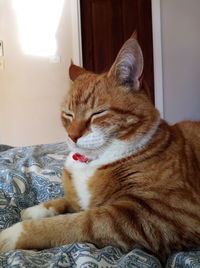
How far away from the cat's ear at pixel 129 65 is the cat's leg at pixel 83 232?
37 centimetres

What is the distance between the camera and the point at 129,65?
35.9 inches

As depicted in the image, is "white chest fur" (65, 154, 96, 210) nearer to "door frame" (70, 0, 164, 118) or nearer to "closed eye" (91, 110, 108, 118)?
"closed eye" (91, 110, 108, 118)

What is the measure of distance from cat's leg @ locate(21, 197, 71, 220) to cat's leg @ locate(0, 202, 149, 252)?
18cm

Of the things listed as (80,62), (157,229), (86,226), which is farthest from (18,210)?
(80,62)

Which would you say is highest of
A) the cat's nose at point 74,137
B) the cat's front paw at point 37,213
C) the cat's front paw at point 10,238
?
the cat's nose at point 74,137

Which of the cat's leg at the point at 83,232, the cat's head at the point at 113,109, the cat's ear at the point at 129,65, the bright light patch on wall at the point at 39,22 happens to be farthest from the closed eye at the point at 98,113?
the bright light patch on wall at the point at 39,22

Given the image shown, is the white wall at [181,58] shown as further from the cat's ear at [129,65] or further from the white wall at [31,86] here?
the cat's ear at [129,65]

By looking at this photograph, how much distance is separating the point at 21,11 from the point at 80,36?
27.8 inches

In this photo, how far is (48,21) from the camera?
348 centimetres

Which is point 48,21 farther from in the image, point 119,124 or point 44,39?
point 119,124

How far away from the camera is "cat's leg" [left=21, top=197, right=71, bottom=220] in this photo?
96 cm

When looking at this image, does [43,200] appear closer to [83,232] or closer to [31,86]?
[83,232]

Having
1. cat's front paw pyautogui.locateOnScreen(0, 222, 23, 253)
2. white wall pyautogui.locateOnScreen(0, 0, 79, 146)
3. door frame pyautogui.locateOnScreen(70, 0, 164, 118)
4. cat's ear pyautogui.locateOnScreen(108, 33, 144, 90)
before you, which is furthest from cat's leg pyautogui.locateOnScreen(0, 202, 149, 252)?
white wall pyautogui.locateOnScreen(0, 0, 79, 146)

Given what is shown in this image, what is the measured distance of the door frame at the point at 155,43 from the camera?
3.31 m
